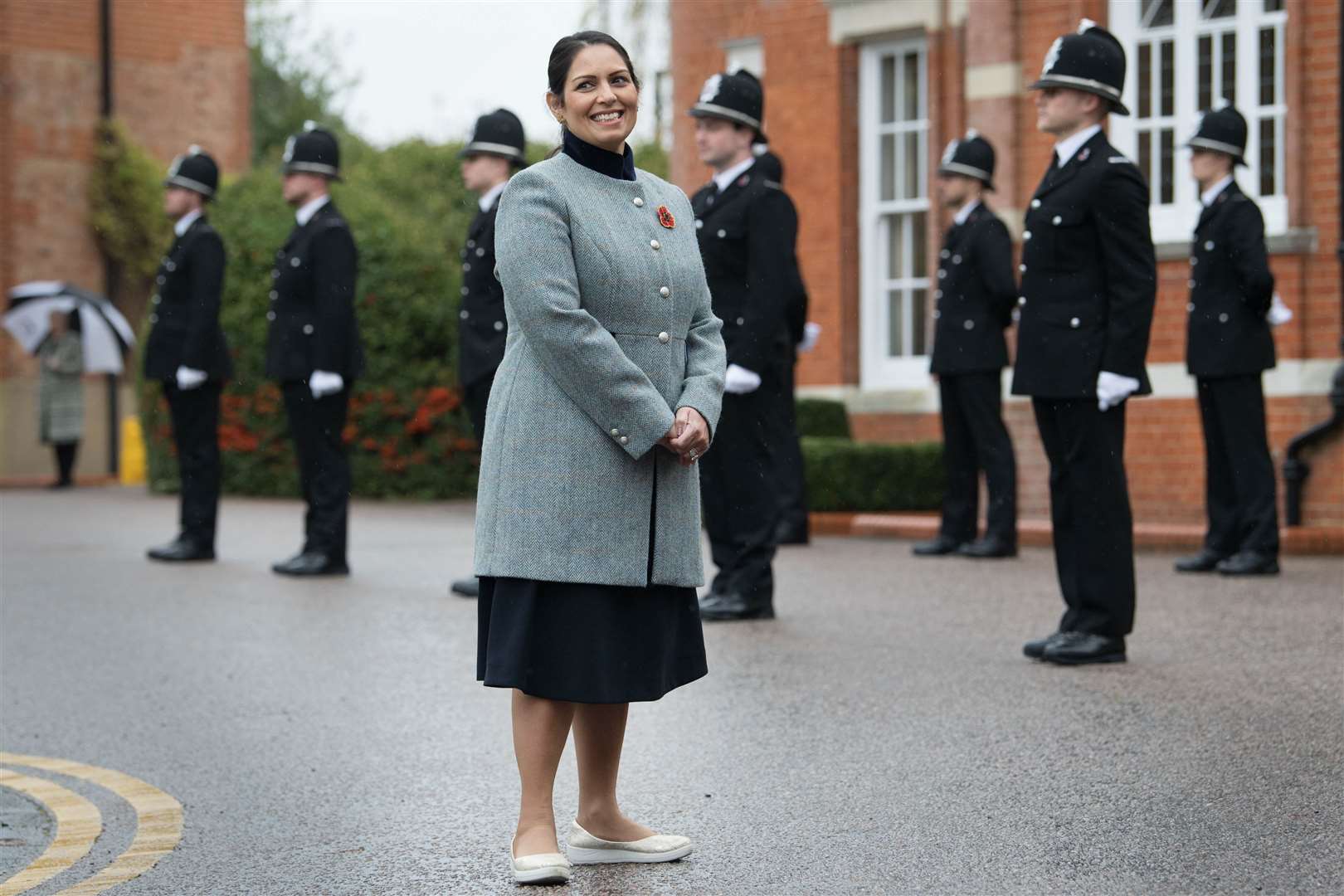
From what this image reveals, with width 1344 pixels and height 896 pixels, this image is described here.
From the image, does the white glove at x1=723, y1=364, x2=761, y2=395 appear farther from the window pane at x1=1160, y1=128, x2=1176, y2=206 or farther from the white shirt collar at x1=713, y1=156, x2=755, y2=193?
the window pane at x1=1160, y1=128, x2=1176, y2=206

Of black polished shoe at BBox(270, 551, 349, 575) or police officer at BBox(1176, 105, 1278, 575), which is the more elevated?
police officer at BBox(1176, 105, 1278, 575)

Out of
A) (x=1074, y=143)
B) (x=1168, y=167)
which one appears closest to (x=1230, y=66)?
(x=1168, y=167)

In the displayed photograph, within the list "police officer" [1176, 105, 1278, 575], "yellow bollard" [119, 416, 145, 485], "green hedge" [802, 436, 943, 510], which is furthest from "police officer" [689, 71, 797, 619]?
"yellow bollard" [119, 416, 145, 485]

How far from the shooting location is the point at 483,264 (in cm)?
938

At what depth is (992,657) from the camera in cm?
727

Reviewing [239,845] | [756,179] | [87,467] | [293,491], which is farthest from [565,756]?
[87,467]

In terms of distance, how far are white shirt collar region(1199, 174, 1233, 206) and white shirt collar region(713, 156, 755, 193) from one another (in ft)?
10.5

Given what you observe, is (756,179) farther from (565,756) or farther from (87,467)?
(87,467)

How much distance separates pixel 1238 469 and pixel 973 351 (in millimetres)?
1955

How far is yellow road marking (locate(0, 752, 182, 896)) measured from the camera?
426 cm

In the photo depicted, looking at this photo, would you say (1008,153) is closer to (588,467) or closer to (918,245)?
(918,245)

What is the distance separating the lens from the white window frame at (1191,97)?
40.3ft

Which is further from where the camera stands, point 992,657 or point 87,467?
point 87,467

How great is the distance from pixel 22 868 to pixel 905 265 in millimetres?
11353
